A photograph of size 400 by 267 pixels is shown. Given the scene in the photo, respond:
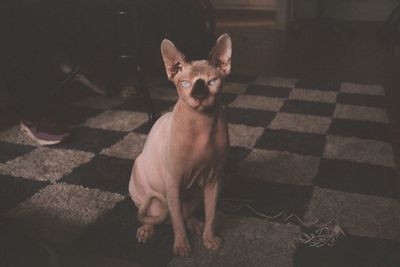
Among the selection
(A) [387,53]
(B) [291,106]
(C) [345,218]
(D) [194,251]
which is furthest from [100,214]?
(A) [387,53]

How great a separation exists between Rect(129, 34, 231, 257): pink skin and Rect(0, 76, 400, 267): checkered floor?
52mm

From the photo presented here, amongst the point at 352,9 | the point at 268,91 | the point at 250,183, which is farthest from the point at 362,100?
the point at 352,9

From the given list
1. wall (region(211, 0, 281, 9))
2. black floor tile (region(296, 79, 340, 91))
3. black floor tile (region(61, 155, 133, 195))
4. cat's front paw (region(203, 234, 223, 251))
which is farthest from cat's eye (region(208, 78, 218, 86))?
wall (region(211, 0, 281, 9))

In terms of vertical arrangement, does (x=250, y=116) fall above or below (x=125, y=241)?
below

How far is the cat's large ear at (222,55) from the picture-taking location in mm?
715

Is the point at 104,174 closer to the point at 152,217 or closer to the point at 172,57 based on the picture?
the point at 152,217

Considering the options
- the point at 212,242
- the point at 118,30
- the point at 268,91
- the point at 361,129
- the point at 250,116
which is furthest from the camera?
the point at 268,91

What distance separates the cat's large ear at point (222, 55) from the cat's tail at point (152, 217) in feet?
0.95

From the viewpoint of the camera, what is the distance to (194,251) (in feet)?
2.67

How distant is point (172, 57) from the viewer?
72 cm

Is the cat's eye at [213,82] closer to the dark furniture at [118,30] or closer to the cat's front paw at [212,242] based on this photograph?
the cat's front paw at [212,242]

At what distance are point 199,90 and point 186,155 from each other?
5.2 inches

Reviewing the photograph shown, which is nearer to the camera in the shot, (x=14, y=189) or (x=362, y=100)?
(x=14, y=189)

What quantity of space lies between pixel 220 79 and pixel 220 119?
0.09 metres
